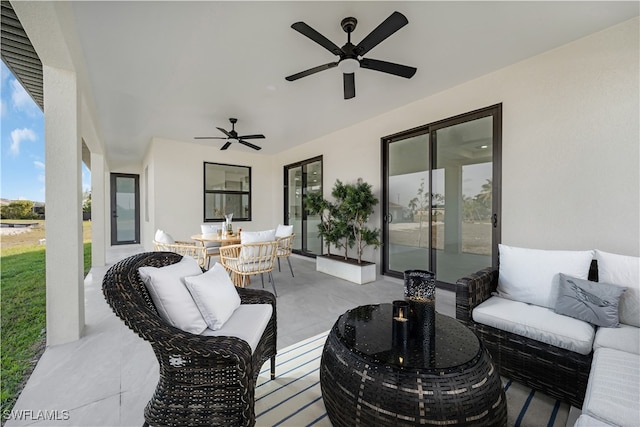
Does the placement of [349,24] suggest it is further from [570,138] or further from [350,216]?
[350,216]

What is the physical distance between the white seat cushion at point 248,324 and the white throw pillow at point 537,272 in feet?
6.28

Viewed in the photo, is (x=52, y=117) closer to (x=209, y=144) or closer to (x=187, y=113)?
(x=187, y=113)

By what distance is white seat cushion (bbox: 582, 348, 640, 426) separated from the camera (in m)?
0.97

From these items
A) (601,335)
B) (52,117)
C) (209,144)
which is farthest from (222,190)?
(601,335)

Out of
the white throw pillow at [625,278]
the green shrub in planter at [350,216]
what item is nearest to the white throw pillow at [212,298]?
the white throw pillow at [625,278]

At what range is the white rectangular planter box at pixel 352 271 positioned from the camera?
4129 mm

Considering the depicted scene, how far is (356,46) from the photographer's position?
2.19m

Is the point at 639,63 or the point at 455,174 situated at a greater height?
the point at 639,63

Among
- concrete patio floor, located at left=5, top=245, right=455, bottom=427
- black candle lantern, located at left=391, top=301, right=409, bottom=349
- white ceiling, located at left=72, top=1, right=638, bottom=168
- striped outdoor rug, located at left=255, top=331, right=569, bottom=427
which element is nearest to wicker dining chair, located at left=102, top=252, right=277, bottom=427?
striped outdoor rug, located at left=255, top=331, right=569, bottom=427

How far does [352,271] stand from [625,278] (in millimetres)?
2945

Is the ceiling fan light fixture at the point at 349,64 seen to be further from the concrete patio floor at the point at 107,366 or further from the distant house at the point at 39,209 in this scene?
the distant house at the point at 39,209

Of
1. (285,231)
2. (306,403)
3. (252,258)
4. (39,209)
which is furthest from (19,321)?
(285,231)

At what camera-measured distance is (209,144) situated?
6316mm

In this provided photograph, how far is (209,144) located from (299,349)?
18.3 feet
